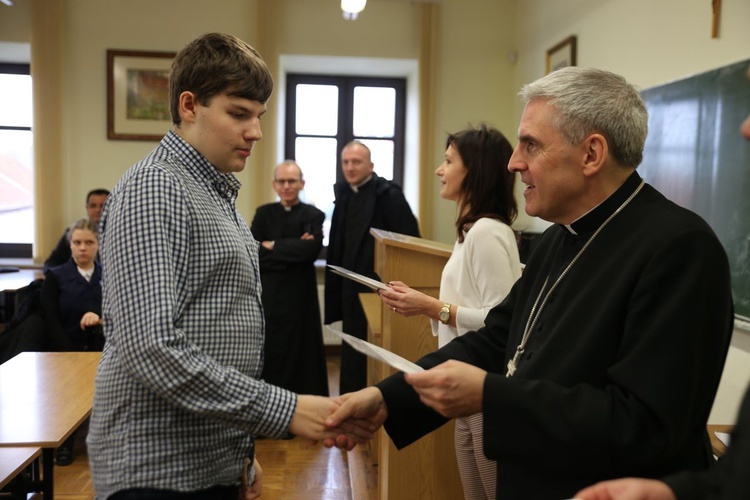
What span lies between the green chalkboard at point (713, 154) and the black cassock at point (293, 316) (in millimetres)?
2233

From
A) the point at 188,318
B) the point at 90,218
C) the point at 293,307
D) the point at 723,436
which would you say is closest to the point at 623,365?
the point at 188,318

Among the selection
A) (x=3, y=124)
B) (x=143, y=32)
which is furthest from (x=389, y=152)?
(x=3, y=124)

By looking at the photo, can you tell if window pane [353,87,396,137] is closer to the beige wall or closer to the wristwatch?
the beige wall

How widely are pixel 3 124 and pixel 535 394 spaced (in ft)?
22.1

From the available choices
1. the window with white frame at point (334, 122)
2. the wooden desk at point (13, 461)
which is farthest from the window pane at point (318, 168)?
the wooden desk at point (13, 461)

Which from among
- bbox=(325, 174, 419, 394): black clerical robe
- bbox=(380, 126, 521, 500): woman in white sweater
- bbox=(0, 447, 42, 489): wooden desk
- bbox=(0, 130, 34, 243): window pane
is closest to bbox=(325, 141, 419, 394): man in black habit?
bbox=(325, 174, 419, 394): black clerical robe

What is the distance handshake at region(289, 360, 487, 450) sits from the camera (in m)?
1.29

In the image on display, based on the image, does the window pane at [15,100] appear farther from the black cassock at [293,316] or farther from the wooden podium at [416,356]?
the wooden podium at [416,356]

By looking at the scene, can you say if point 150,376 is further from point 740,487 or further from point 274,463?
point 274,463

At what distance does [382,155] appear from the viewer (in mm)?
6961

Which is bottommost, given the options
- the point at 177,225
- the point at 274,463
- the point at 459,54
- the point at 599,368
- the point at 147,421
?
the point at 274,463

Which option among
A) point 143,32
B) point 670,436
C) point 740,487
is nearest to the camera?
point 740,487

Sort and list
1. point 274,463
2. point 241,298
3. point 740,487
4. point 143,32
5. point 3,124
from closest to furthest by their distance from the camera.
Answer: point 740,487 → point 241,298 → point 274,463 → point 143,32 → point 3,124

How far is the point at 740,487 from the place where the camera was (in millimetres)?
813
